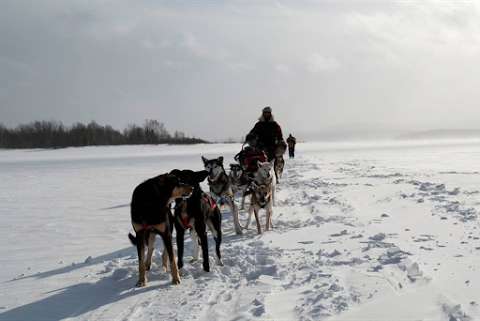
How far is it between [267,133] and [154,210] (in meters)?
6.31

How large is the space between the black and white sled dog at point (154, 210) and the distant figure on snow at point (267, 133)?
5.94 meters

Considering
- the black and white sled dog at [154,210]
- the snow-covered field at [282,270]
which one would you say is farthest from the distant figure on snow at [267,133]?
the black and white sled dog at [154,210]

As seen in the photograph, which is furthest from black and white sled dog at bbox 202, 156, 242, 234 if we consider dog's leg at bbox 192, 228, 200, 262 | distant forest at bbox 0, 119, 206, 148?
distant forest at bbox 0, 119, 206, 148

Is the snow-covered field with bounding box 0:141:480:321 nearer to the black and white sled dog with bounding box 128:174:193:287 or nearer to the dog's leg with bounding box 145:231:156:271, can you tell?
the dog's leg with bounding box 145:231:156:271

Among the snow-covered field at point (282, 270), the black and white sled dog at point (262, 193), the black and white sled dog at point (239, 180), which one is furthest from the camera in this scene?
the black and white sled dog at point (239, 180)

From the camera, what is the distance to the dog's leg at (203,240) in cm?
511

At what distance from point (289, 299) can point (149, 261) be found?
183 cm

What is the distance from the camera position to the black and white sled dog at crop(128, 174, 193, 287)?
4594 mm

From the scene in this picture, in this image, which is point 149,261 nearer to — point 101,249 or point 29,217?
point 101,249

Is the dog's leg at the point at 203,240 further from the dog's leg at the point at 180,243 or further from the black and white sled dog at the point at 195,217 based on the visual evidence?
the dog's leg at the point at 180,243

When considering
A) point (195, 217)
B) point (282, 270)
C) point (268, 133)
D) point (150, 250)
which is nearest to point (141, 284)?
point (150, 250)

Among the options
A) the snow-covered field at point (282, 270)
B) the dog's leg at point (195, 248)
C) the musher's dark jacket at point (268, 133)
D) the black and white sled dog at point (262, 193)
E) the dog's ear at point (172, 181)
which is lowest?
the snow-covered field at point (282, 270)

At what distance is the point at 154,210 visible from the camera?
181 inches

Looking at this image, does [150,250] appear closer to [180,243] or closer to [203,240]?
[180,243]
